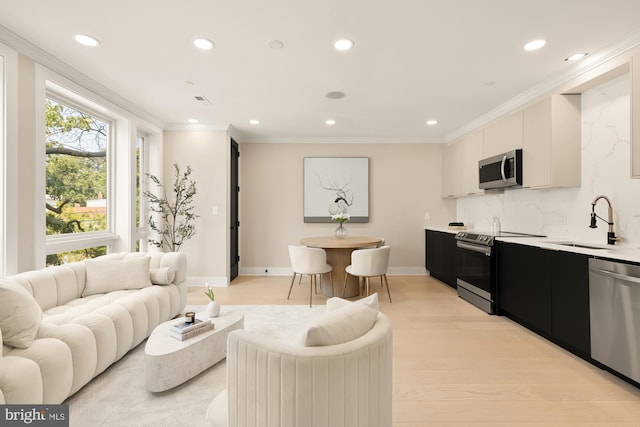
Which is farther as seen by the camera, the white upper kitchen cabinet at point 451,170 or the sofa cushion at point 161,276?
the white upper kitchen cabinet at point 451,170

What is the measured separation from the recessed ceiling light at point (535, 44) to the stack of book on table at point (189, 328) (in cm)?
336

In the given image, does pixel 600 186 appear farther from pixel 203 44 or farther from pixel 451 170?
pixel 203 44

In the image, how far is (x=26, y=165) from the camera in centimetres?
256

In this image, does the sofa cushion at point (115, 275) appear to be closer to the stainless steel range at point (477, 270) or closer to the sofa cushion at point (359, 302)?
the sofa cushion at point (359, 302)

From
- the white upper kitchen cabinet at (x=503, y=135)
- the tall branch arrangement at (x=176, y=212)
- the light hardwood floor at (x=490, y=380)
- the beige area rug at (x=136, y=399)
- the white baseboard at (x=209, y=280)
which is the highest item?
the white upper kitchen cabinet at (x=503, y=135)

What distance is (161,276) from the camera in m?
3.11

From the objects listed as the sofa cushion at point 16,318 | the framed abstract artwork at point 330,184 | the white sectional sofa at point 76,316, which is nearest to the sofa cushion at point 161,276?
the white sectional sofa at point 76,316

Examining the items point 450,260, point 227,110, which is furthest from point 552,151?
point 227,110

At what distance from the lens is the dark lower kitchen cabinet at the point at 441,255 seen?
4563mm

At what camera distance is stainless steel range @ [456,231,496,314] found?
354cm

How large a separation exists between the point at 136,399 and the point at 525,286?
3.45 meters

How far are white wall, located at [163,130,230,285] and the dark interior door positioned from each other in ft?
0.84

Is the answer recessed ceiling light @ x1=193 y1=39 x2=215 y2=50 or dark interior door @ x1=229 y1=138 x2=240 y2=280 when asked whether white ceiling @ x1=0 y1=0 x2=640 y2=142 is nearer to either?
recessed ceiling light @ x1=193 y1=39 x2=215 y2=50

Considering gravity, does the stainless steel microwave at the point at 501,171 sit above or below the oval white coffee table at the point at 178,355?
above
